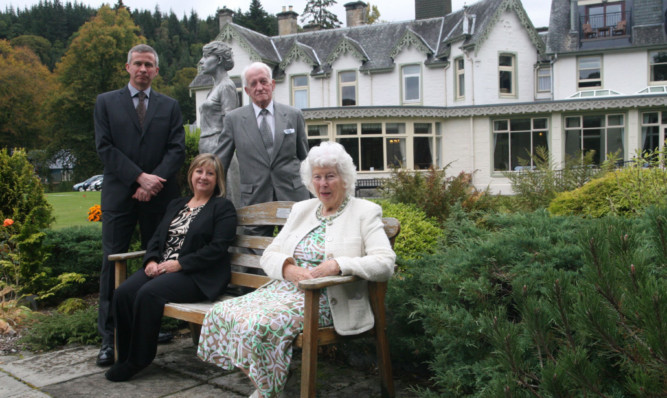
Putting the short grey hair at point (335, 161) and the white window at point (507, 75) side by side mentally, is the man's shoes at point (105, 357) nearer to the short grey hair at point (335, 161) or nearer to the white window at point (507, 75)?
the short grey hair at point (335, 161)

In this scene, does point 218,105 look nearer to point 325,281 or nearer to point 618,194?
point 325,281

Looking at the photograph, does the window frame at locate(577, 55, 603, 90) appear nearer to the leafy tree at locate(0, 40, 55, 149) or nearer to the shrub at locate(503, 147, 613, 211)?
the shrub at locate(503, 147, 613, 211)

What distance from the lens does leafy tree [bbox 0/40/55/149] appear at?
46.8 metres

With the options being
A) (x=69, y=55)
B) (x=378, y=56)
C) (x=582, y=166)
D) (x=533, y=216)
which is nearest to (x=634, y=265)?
(x=533, y=216)

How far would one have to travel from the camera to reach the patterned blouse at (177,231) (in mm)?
4195

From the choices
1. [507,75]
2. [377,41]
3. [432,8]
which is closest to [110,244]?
[507,75]

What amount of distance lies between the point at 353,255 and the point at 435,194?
17.4 ft

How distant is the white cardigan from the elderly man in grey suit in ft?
3.28

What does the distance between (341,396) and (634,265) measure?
92.2 inches

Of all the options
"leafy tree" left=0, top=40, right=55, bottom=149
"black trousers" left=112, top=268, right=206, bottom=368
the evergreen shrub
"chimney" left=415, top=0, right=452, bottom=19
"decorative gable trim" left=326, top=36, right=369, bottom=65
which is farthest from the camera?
"leafy tree" left=0, top=40, right=55, bottom=149

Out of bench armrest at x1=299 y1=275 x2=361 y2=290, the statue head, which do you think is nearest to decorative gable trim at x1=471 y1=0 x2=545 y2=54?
the statue head

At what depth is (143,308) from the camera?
3.83m

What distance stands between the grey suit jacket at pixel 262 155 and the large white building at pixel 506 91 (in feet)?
71.2

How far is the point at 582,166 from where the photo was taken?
28.4 ft
